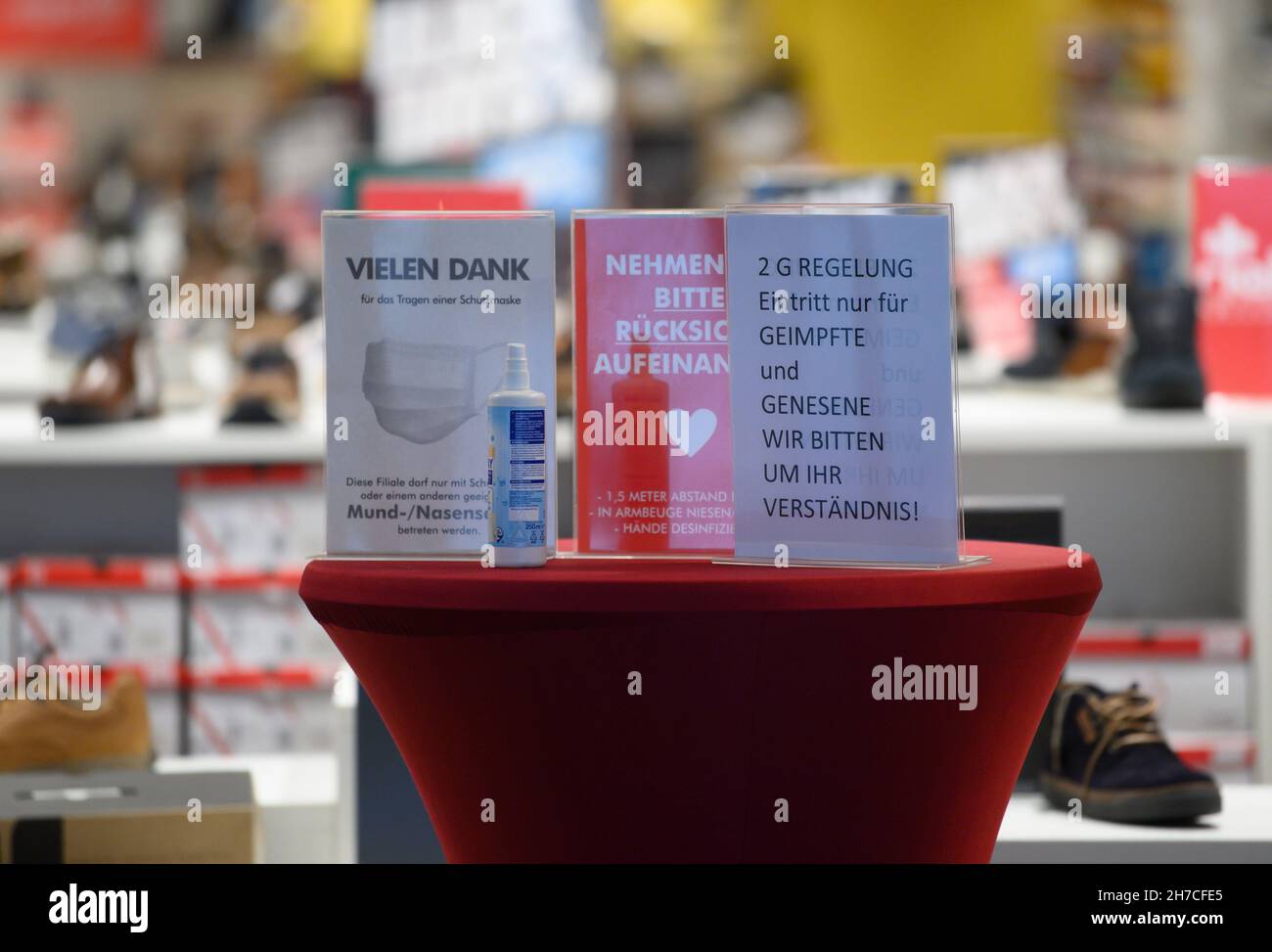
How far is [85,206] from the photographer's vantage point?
1002 centimetres

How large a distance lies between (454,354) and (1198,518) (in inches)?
83.8

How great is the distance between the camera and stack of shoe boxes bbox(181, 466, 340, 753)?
3393 millimetres

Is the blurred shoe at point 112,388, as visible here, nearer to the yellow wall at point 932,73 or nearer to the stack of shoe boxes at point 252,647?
the stack of shoe boxes at point 252,647

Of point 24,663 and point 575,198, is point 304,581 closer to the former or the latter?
point 24,663

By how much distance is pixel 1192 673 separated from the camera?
3107 millimetres

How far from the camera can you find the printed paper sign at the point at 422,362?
5.12 ft

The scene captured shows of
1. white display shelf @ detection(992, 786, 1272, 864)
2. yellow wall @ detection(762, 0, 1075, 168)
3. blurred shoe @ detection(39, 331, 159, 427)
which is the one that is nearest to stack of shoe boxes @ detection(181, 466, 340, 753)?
blurred shoe @ detection(39, 331, 159, 427)

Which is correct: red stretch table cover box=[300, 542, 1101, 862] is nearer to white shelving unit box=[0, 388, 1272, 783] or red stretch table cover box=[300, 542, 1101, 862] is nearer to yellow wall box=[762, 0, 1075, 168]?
white shelving unit box=[0, 388, 1272, 783]

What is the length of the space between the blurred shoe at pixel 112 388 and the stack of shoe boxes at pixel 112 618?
0.97ft

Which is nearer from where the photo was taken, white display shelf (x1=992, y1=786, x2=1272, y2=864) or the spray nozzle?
the spray nozzle

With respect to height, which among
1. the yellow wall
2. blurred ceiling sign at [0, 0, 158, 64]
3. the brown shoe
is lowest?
the brown shoe

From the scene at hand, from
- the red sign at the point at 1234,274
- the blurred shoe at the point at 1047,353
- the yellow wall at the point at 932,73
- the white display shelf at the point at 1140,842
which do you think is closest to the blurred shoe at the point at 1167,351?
the red sign at the point at 1234,274

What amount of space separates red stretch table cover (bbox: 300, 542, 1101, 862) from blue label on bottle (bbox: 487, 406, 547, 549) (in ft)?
0.14

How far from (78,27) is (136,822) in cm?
874
